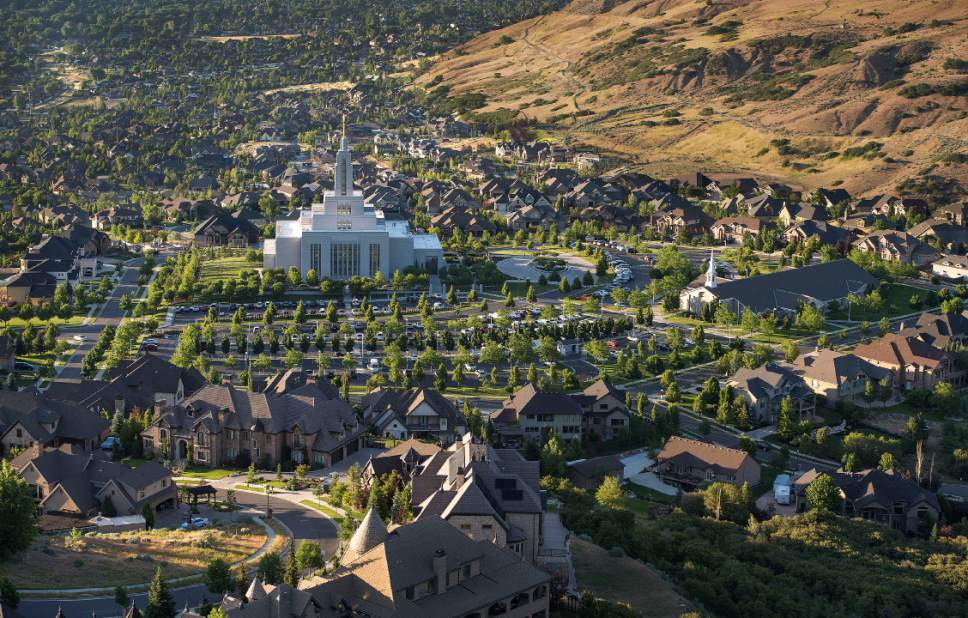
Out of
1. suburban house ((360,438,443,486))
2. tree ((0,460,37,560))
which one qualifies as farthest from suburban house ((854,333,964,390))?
tree ((0,460,37,560))

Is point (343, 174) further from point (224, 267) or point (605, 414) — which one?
point (605, 414)

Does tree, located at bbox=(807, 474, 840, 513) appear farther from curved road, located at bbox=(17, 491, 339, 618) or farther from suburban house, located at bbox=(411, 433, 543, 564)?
curved road, located at bbox=(17, 491, 339, 618)

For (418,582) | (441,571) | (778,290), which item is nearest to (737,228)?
(778,290)

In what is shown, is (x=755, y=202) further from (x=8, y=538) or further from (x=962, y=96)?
(x=8, y=538)

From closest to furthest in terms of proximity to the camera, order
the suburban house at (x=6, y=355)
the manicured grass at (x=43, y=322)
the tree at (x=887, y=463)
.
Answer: the tree at (x=887, y=463) < the suburban house at (x=6, y=355) < the manicured grass at (x=43, y=322)

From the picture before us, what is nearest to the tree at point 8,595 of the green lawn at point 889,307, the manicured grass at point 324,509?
the manicured grass at point 324,509

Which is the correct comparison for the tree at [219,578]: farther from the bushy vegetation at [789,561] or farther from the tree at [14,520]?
the bushy vegetation at [789,561]

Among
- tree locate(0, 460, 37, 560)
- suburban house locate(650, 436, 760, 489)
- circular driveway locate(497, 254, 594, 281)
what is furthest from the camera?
circular driveway locate(497, 254, 594, 281)
